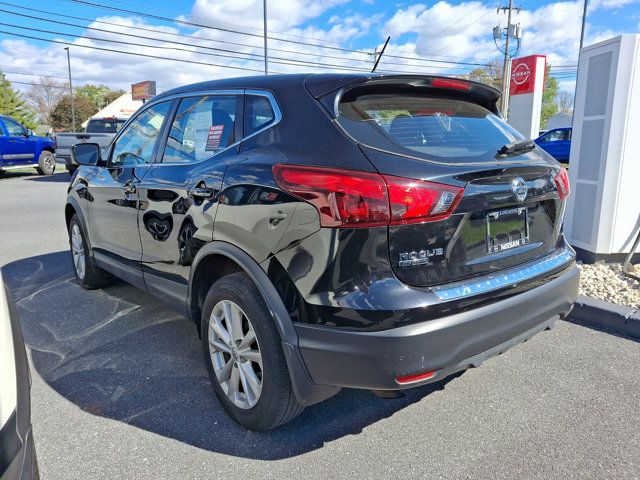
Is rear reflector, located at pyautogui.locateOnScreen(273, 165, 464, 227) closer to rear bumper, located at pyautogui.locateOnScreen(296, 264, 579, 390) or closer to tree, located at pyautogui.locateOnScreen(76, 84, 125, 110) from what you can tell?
rear bumper, located at pyautogui.locateOnScreen(296, 264, 579, 390)

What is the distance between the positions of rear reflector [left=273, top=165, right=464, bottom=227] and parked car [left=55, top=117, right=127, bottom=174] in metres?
13.9

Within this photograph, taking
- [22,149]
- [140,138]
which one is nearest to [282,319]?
[140,138]

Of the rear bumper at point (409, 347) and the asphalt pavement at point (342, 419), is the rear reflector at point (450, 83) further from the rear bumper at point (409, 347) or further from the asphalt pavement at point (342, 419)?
the asphalt pavement at point (342, 419)

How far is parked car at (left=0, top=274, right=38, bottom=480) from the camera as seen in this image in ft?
4.86

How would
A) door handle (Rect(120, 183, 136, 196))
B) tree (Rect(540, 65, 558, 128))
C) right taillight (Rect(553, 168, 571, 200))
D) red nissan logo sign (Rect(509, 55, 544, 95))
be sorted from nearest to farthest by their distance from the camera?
right taillight (Rect(553, 168, 571, 200)) → door handle (Rect(120, 183, 136, 196)) → red nissan logo sign (Rect(509, 55, 544, 95)) → tree (Rect(540, 65, 558, 128))

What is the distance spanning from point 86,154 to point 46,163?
612 inches

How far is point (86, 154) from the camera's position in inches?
175

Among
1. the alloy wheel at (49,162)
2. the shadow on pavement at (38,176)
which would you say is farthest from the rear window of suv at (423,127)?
the alloy wheel at (49,162)

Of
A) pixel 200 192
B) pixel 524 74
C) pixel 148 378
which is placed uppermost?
pixel 524 74

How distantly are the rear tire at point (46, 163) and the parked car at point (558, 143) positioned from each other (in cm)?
2006

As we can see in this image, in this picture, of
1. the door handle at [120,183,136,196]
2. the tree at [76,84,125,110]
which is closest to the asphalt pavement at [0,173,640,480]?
the door handle at [120,183,136,196]

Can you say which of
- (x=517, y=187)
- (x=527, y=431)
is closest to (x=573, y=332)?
(x=527, y=431)

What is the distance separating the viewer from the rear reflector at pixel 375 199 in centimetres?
207

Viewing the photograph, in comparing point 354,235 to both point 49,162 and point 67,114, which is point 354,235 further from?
point 67,114
